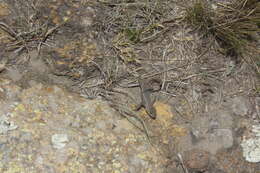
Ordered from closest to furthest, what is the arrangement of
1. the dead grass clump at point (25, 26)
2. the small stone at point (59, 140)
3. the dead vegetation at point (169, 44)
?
the small stone at point (59, 140) → the dead grass clump at point (25, 26) → the dead vegetation at point (169, 44)

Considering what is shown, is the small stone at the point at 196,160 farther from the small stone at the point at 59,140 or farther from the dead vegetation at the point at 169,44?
the small stone at the point at 59,140

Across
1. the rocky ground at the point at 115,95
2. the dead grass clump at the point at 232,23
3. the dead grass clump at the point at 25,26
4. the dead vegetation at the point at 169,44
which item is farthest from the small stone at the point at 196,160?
the dead grass clump at the point at 25,26

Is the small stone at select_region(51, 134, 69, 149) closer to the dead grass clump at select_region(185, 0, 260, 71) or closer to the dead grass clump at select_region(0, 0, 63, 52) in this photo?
the dead grass clump at select_region(0, 0, 63, 52)

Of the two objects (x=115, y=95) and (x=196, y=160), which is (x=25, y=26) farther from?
(x=196, y=160)

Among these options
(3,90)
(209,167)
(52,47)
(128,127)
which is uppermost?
(52,47)

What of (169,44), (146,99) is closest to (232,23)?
(169,44)

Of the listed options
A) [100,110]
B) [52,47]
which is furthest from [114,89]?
[52,47]

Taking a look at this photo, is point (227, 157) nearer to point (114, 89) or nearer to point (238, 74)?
point (238, 74)
